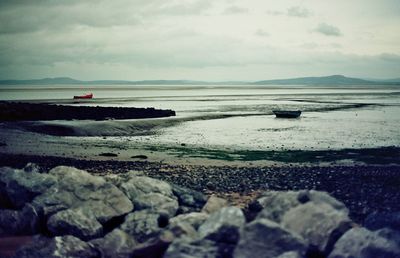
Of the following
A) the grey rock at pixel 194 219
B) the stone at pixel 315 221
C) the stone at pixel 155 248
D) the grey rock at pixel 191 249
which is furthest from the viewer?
the grey rock at pixel 194 219

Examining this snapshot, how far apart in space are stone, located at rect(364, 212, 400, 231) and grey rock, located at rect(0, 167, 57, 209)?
7.26 meters

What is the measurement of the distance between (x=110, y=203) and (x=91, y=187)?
0.77 metres

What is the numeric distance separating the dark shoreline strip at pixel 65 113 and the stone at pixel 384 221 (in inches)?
1601

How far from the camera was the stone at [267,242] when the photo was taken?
659 centimetres

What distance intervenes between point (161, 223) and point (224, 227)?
6.46 ft

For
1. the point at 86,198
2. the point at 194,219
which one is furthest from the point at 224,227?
the point at 86,198

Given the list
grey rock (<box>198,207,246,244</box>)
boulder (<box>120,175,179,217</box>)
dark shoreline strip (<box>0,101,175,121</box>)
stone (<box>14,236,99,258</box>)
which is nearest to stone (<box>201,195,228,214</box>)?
boulder (<box>120,175,179,217</box>)

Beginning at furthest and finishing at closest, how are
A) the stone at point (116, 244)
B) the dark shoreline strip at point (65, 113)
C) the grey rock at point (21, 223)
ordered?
the dark shoreline strip at point (65, 113) < the grey rock at point (21, 223) < the stone at point (116, 244)

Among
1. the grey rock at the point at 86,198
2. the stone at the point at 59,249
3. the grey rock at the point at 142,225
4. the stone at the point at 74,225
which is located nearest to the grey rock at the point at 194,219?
the grey rock at the point at 142,225

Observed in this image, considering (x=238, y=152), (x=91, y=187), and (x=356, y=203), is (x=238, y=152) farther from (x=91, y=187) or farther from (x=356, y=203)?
(x=91, y=187)

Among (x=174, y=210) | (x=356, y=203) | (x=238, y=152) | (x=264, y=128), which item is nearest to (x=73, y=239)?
(x=174, y=210)

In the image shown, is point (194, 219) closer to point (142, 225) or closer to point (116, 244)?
point (142, 225)

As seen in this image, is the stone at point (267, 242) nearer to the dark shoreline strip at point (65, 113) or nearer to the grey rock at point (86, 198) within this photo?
the grey rock at point (86, 198)

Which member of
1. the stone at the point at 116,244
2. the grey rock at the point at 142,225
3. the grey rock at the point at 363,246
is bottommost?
the stone at the point at 116,244
